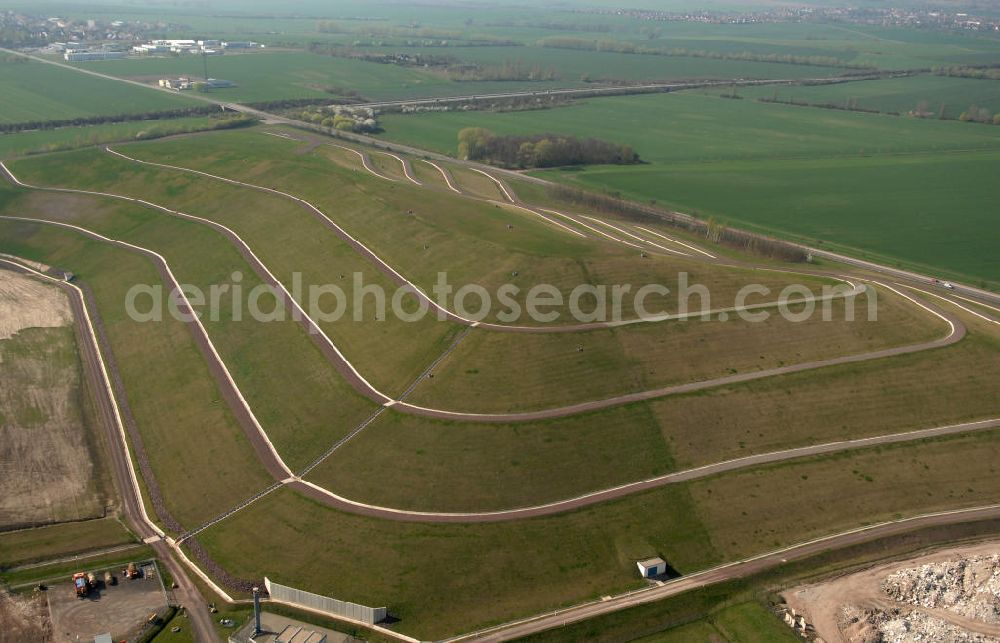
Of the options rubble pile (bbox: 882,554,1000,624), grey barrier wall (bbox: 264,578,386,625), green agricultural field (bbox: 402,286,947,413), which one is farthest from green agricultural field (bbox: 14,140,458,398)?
rubble pile (bbox: 882,554,1000,624)

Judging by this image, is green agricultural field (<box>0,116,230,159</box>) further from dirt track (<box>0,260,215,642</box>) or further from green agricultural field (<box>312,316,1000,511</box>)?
green agricultural field (<box>312,316,1000,511</box>)

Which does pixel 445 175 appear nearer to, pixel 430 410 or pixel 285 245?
pixel 285 245

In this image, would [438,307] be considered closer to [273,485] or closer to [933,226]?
[273,485]

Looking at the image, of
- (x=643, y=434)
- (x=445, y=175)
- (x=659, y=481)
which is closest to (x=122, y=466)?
(x=643, y=434)

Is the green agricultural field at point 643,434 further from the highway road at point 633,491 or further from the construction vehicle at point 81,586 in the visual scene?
the construction vehicle at point 81,586

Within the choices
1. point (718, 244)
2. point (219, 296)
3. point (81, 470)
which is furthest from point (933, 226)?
point (81, 470)
